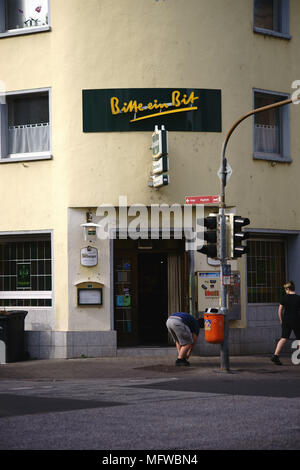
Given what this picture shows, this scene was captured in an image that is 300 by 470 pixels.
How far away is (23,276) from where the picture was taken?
68.4ft

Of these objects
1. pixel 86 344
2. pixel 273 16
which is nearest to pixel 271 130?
pixel 273 16

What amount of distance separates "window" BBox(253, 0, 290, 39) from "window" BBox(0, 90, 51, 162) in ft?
18.7

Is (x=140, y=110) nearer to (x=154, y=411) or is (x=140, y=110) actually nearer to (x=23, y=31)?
(x=23, y=31)

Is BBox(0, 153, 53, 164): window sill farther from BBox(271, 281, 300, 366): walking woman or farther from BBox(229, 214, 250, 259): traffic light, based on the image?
BBox(271, 281, 300, 366): walking woman

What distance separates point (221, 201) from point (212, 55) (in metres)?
5.34

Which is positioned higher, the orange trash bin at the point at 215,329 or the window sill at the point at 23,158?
the window sill at the point at 23,158

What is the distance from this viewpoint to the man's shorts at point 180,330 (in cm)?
1694

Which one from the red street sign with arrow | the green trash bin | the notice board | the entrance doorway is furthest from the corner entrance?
the red street sign with arrow

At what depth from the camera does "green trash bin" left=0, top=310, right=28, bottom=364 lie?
62.7 ft

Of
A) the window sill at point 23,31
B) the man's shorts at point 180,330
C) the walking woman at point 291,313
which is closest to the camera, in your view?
the man's shorts at point 180,330

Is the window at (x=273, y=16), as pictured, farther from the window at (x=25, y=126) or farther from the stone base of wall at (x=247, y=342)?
the stone base of wall at (x=247, y=342)

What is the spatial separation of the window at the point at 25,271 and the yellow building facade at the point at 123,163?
0.10ft

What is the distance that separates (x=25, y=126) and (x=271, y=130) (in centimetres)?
620

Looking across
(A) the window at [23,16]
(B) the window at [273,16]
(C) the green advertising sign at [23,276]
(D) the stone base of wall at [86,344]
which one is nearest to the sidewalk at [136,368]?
(D) the stone base of wall at [86,344]
